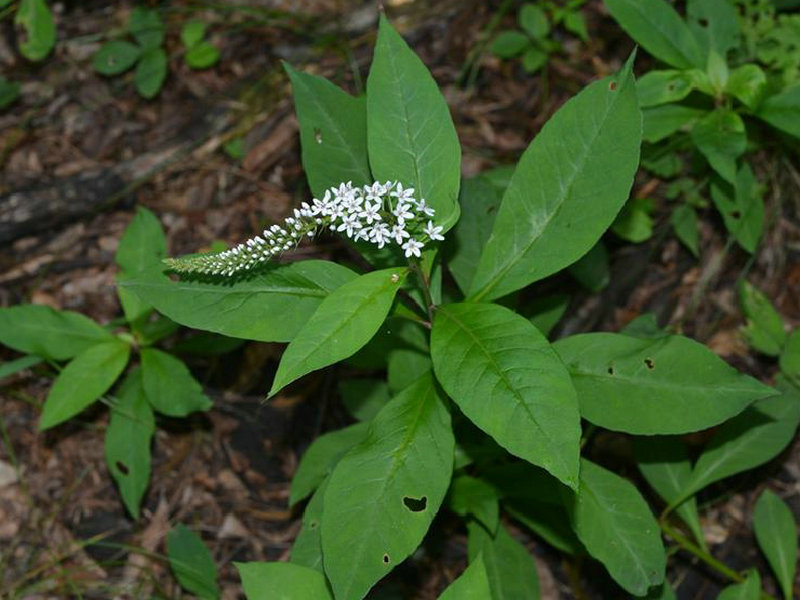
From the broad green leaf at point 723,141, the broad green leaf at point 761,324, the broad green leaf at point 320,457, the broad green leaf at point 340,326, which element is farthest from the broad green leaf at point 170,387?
the broad green leaf at point 761,324

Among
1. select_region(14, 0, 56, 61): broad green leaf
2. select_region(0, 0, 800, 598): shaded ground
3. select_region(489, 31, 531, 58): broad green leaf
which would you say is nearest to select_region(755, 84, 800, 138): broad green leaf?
select_region(0, 0, 800, 598): shaded ground

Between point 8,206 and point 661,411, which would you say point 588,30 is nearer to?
point 661,411

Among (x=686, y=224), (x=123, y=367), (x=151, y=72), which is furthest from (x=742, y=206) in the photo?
(x=151, y=72)

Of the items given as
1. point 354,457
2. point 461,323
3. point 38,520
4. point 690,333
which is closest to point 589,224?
point 461,323

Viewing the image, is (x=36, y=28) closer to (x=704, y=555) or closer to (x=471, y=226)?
(x=471, y=226)

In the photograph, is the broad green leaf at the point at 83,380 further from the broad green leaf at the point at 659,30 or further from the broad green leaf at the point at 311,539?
the broad green leaf at the point at 659,30

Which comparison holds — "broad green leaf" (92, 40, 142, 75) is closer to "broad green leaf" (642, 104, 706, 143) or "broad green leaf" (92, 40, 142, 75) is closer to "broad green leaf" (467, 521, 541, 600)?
"broad green leaf" (642, 104, 706, 143)
